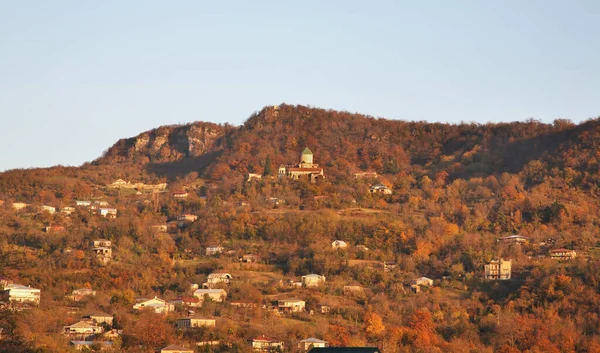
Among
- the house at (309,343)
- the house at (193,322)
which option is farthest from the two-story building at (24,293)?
the house at (309,343)

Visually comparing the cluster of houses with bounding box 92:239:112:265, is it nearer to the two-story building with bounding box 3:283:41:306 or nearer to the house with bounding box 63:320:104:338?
the two-story building with bounding box 3:283:41:306

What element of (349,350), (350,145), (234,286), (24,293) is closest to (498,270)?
(234,286)

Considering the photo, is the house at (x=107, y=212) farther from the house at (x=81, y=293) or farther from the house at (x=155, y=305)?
the house at (x=155, y=305)

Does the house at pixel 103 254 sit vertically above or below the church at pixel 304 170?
below

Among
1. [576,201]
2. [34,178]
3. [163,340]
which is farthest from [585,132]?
[163,340]

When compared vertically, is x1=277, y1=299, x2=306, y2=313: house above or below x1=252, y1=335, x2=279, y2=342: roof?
above

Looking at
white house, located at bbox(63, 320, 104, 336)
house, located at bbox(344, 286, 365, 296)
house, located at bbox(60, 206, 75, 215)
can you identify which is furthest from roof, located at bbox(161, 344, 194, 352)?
house, located at bbox(60, 206, 75, 215)

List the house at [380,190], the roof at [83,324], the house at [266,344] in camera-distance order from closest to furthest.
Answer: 1. the house at [266,344]
2. the roof at [83,324]
3. the house at [380,190]

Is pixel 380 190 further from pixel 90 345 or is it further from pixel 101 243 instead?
pixel 90 345
